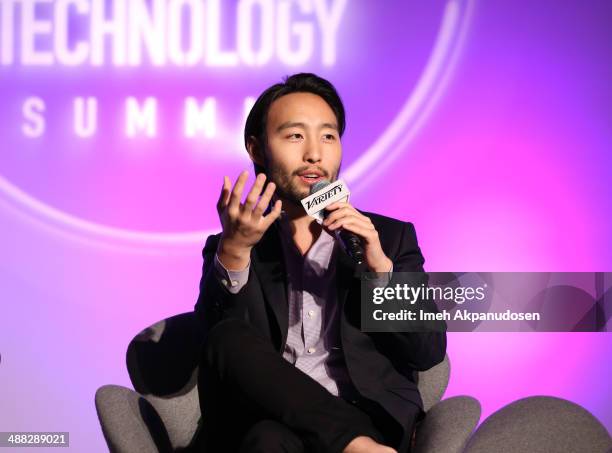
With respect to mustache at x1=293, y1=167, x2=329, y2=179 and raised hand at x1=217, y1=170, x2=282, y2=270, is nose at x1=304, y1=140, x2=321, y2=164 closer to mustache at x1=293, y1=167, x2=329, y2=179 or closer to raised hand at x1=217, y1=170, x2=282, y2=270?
mustache at x1=293, y1=167, x2=329, y2=179

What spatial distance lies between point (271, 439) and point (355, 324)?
17.7 inches

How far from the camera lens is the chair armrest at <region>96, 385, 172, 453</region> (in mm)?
1650

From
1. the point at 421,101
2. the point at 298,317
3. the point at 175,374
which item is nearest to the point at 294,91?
the point at 298,317

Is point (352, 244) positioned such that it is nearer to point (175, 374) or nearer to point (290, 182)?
point (290, 182)

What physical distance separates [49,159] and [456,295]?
163 cm

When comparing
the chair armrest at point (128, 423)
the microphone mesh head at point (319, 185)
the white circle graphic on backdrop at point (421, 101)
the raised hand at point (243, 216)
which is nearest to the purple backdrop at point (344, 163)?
the white circle graphic on backdrop at point (421, 101)

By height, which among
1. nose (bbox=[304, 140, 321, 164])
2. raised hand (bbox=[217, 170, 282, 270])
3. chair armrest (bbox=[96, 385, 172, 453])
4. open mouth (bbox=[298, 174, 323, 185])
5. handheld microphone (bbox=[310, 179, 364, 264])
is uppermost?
nose (bbox=[304, 140, 321, 164])

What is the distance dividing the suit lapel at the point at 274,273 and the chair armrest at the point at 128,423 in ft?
1.22

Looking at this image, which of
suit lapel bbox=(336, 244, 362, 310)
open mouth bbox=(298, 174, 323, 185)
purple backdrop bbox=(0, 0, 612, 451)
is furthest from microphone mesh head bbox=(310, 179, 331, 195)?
purple backdrop bbox=(0, 0, 612, 451)

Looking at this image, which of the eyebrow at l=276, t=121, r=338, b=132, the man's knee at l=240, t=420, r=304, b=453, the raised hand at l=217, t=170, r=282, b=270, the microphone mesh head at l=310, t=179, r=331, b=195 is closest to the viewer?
the man's knee at l=240, t=420, r=304, b=453

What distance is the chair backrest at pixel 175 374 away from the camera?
1943 mm

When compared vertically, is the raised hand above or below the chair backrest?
above

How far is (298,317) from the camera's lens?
73.9 inches

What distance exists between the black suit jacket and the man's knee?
0.30 metres
